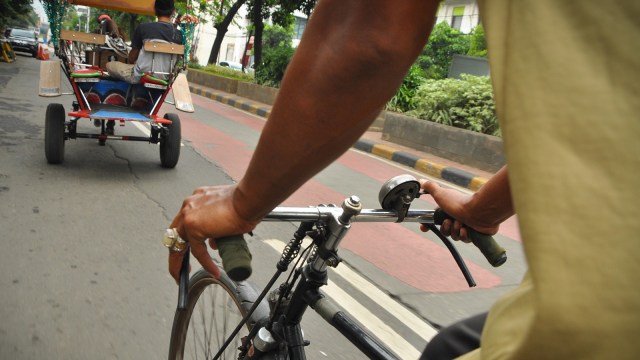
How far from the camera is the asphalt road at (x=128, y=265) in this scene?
Answer: 2469 millimetres

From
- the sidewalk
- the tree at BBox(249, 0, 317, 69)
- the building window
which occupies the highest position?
the building window

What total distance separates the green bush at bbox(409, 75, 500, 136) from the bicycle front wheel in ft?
23.7

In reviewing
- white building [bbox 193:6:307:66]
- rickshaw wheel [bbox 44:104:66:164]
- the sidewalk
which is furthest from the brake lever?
white building [bbox 193:6:307:66]

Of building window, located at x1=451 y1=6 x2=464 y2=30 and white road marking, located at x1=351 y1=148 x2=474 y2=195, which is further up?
building window, located at x1=451 y1=6 x2=464 y2=30

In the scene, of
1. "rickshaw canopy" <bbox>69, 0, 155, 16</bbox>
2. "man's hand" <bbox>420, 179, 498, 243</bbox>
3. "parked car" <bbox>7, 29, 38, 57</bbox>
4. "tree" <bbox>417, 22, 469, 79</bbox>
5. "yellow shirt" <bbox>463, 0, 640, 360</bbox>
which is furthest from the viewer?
"tree" <bbox>417, 22, 469, 79</bbox>

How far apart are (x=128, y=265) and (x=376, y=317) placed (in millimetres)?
1462

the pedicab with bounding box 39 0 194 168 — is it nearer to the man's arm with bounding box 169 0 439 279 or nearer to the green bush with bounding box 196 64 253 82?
the man's arm with bounding box 169 0 439 279

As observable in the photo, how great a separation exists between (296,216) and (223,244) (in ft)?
0.85

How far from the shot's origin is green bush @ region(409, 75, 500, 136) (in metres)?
8.54

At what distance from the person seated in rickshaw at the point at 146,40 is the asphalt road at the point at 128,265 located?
36.6 inches

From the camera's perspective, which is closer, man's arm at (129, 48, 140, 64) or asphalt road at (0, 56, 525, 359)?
asphalt road at (0, 56, 525, 359)

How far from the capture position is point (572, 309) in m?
0.43

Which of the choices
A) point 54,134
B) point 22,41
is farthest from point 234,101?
point 22,41

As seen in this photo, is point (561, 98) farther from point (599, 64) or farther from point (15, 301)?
point (15, 301)
